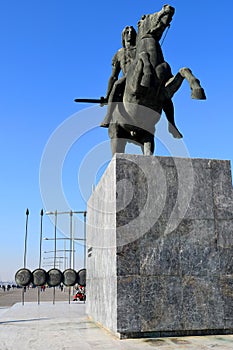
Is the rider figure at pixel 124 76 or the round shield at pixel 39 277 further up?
the rider figure at pixel 124 76

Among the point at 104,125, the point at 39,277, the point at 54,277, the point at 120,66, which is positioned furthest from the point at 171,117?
the point at 54,277

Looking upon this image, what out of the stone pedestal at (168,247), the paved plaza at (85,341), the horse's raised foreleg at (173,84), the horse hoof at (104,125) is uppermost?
the horse's raised foreleg at (173,84)

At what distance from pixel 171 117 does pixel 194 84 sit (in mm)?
1346

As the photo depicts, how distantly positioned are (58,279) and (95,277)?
30.2 feet

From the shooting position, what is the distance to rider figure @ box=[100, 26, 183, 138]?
7.71 m

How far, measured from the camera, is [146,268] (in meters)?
6.09

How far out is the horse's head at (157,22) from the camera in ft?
24.6

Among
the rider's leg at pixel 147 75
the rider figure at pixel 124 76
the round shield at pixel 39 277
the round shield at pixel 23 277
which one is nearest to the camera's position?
the rider's leg at pixel 147 75

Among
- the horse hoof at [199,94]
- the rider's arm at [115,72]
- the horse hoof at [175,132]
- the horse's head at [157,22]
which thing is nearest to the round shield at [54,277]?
the rider's arm at [115,72]

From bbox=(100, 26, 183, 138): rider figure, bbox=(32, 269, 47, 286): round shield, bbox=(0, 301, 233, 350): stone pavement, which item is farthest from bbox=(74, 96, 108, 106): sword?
bbox=(32, 269, 47, 286): round shield

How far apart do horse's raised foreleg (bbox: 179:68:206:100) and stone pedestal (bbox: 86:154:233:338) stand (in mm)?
1162

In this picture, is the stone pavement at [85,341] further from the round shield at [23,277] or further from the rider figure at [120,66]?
the round shield at [23,277]

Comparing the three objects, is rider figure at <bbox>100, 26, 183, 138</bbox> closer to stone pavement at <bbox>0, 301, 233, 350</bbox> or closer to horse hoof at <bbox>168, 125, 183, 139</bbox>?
horse hoof at <bbox>168, 125, 183, 139</bbox>

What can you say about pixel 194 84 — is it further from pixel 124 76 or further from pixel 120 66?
pixel 120 66
